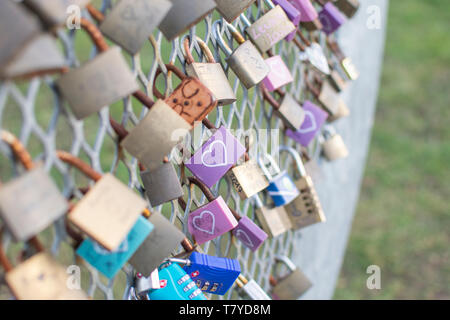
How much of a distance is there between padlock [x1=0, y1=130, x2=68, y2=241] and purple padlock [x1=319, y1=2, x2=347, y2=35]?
3.30 feet

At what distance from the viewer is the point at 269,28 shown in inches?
39.3

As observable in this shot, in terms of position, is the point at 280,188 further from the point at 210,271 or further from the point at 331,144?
the point at 331,144

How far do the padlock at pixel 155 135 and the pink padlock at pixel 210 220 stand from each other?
0.20 metres

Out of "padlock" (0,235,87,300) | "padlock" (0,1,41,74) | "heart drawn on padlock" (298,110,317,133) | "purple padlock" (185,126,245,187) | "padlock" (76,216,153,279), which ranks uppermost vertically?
"padlock" (0,1,41,74)

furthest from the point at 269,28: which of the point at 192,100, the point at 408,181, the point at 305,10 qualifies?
the point at 408,181

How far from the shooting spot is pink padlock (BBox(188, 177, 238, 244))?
889 millimetres

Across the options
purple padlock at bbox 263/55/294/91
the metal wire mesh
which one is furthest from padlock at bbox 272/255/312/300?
purple padlock at bbox 263/55/294/91

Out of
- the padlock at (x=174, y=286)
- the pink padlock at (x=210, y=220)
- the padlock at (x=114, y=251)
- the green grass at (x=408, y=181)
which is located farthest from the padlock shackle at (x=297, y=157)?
the green grass at (x=408, y=181)

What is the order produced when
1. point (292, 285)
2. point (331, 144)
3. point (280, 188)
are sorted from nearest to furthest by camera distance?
1. point (280, 188)
2. point (292, 285)
3. point (331, 144)

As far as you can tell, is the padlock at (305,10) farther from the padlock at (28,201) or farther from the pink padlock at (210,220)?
the padlock at (28,201)

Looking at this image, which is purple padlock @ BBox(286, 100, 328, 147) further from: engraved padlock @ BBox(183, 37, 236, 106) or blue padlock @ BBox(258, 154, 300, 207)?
engraved padlock @ BBox(183, 37, 236, 106)

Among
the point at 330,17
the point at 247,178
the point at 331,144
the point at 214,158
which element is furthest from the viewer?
the point at 331,144

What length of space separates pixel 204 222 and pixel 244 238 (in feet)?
0.52

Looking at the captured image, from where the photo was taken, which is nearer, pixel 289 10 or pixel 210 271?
pixel 210 271
